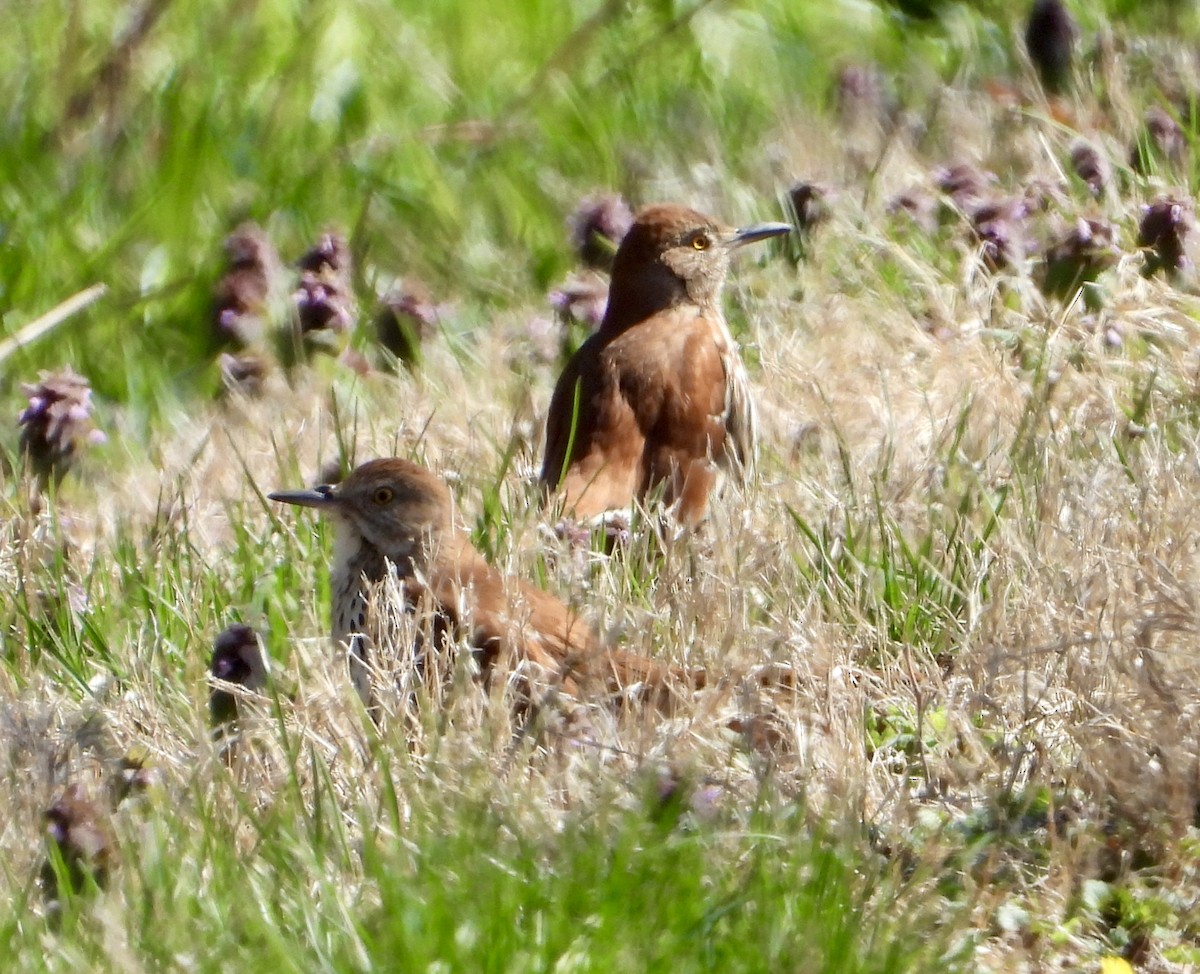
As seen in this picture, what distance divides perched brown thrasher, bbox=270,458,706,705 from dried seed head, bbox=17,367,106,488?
983mm

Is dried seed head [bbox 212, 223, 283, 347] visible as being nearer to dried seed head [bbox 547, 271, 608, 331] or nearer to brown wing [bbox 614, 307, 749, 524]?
dried seed head [bbox 547, 271, 608, 331]

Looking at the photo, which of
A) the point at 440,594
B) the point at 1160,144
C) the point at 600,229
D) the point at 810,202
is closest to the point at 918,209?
the point at 810,202

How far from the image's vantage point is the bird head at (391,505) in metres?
4.58

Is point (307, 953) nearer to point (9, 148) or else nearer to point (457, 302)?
point (457, 302)

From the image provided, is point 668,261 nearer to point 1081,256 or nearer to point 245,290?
point 1081,256

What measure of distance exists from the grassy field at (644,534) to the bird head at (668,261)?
275 millimetres

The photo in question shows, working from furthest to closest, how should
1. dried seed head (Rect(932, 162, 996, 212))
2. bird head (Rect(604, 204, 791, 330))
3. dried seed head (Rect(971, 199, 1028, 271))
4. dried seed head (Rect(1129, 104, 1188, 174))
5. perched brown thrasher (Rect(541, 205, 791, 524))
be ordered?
dried seed head (Rect(1129, 104, 1188, 174))
dried seed head (Rect(932, 162, 996, 212))
dried seed head (Rect(971, 199, 1028, 271))
bird head (Rect(604, 204, 791, 330))
perched brown thrasher (Rect(541, 205, 791, 524))

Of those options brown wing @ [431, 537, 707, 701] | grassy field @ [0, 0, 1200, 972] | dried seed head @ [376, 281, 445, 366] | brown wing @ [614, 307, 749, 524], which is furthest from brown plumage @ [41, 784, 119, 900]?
dried seed head @ [376, 281, 445, 366]

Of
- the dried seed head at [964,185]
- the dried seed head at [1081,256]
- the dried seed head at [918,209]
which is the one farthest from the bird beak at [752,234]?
the dried seed head at [1081,256]

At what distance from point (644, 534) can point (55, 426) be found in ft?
5.03

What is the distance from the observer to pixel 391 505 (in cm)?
461

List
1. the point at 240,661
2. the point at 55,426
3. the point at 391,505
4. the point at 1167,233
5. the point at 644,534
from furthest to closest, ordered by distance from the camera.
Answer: the point at 1167,233, the point at 55,426, the point at 644,534, the point at 391,505, the point at 240,661

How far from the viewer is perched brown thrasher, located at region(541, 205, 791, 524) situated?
5566 mm

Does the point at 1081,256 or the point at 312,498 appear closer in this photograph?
the point at 312,498
